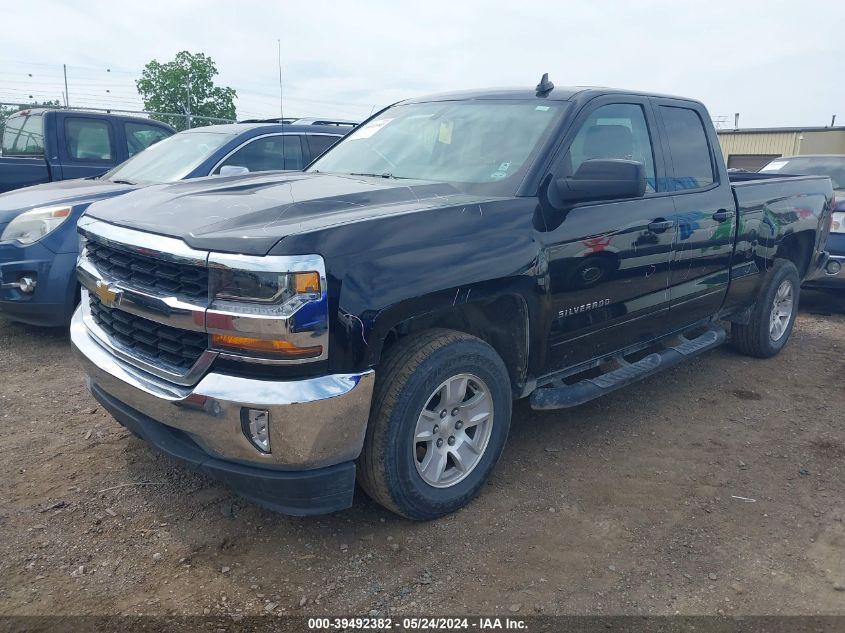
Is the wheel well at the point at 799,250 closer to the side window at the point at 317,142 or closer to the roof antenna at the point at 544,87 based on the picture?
the roof antenna at the point at 544,87

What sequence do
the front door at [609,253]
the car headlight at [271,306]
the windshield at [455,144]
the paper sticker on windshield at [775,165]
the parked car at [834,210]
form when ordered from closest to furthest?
the car headlight at [271,306], the front door at [609,253], the windshield at [455,144], the parked car at [834,210], the paper sticker on windshield at [775,165]

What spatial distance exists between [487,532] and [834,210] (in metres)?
6.34

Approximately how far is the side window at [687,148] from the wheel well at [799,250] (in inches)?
54.9

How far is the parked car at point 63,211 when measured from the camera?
5.04 m

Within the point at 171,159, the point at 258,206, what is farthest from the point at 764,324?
the point at 171,159

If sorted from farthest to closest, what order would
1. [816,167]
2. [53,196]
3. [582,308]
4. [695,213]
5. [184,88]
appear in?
1. [184,88]
2. [816,167]
3. [53,196]
4. [695,213]
5. [582,308]

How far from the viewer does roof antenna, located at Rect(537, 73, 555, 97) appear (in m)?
3.83

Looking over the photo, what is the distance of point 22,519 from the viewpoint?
9.84 ft

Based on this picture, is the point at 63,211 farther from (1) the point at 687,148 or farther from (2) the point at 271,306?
(1) the point at 687,148

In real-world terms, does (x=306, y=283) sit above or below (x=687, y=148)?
below

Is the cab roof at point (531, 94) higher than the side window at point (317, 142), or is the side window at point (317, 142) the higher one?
the cab roof at point (531, 94)

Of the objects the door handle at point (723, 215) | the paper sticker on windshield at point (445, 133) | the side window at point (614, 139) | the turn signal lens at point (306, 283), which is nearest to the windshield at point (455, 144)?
the paper sticker on windshield at point (445, 133)

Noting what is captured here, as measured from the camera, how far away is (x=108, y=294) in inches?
115

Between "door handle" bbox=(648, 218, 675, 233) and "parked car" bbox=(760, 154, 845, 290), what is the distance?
3047mm
